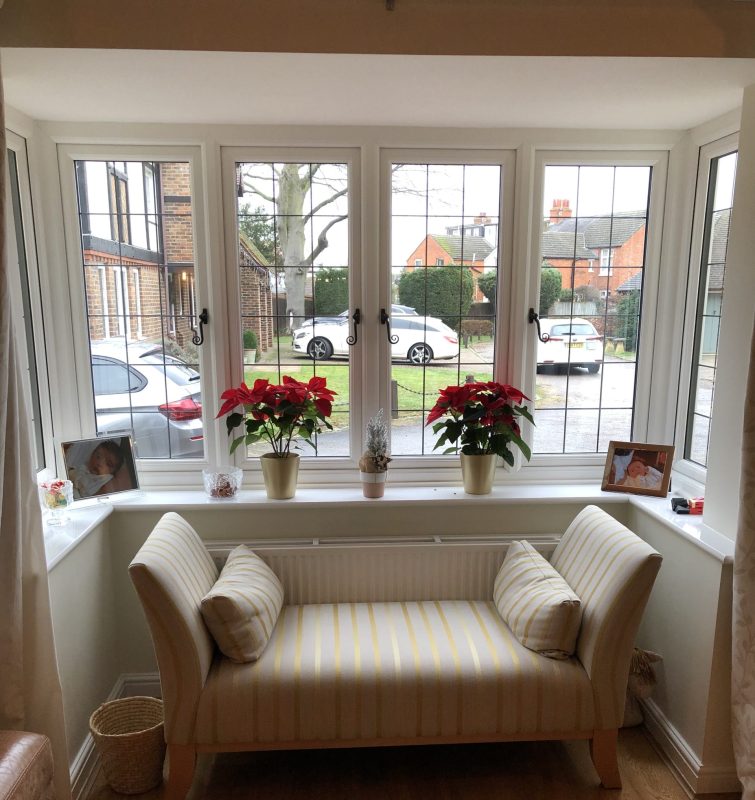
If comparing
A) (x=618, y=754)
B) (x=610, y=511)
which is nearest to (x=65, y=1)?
(x=610, y=511)

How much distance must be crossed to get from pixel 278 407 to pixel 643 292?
166 cm

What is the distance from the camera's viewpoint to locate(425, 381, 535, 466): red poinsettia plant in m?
2.54

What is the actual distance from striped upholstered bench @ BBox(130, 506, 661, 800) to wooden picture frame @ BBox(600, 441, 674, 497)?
0.58 m

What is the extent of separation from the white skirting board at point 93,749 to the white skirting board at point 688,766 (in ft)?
6.38

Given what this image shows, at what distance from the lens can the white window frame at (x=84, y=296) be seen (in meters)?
2.51

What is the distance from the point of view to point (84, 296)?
8.50ft

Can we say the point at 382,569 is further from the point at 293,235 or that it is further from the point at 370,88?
the point at 370,88

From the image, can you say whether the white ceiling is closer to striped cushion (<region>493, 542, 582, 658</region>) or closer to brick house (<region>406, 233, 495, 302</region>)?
brick house (<region>406, 233, 495, 302</region>)

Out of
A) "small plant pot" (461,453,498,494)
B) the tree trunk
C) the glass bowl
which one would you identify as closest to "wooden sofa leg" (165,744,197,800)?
the glass bowl

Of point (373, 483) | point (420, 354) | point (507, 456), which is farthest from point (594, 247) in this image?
point (373, 483)

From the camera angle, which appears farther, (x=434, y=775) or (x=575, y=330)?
(x=575, y=330)

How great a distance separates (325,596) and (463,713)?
2.31 feet

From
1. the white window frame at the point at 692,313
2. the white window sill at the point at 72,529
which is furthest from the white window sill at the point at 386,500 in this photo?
the white window frame at the point at 692,313

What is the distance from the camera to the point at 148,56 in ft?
5.94
